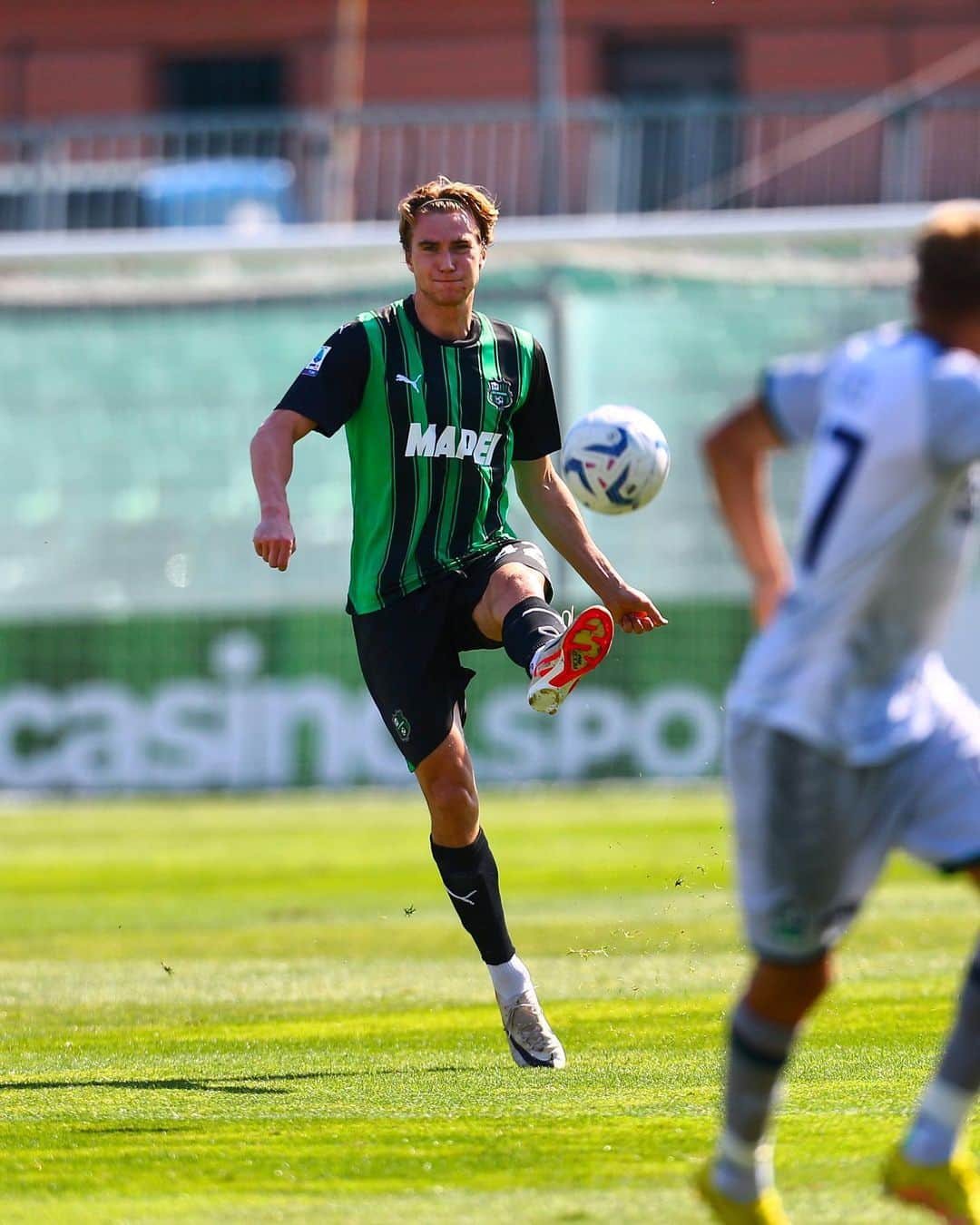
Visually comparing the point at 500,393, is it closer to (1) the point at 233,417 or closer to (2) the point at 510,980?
(2) the point at 510,980

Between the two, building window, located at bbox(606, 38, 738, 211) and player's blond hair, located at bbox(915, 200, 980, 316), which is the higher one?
player's blond hair, located at bbox(915, 200, 980, 316)

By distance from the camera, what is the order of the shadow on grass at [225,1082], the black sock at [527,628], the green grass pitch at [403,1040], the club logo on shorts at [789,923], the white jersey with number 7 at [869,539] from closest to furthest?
the white jersey with number 7 at [869,539] → the club logo on shorts at [789,923] → the green grass pitch at [403,1040] → the shadow on grass at [225,1082] → the black sock at [527,628]

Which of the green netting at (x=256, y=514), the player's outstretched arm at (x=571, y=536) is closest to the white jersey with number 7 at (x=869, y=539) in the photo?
the player's outstretched arm at (x=571, y=536)

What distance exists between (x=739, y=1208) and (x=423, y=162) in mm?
19453

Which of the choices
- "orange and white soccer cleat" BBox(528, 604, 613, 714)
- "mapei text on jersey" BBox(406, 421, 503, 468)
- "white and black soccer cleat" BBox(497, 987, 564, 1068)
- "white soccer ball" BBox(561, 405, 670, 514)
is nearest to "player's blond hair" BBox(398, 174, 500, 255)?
"mapei text on jersey" BBox(406, 421, 503, 468)

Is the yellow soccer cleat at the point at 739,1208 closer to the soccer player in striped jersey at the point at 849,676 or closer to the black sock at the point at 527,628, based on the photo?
the soccer player in striped jersey at the point at 849,676

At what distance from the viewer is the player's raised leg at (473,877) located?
7090mm

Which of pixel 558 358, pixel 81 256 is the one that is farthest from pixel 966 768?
pixel 81 256

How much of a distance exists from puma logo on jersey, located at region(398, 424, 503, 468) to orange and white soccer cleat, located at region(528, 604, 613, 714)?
73 centimetres

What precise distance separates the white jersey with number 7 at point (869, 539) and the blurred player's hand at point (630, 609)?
8.87 feet

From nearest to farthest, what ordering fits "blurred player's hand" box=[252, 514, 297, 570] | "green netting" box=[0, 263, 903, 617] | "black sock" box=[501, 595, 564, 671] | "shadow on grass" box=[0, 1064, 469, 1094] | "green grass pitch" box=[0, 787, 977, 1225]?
"green grass pitch" box=[0, 787, 977, 1225] → "blurred player's hand" box=[252, 514, 297, 570] → "shadow on grass" box=[0, 1064, 469, 1094] → "black sock" box=[501, 595, 564, 671] → "green netting" box=[0, 263, 903, 617]

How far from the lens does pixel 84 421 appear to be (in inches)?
834

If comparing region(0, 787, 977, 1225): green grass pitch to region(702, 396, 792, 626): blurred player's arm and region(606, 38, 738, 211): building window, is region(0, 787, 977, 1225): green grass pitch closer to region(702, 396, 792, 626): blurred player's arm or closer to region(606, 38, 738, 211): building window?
region(702, 396, 792, 626): blurred player's arm

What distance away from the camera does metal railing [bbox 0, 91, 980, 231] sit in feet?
71.8
